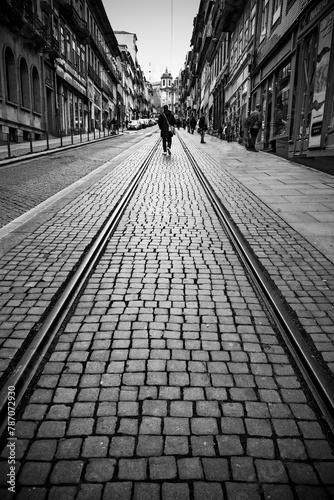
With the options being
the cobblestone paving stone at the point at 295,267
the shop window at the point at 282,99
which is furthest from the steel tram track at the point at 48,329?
the shop window at the point at 282,99

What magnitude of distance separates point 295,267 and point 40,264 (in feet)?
9.02

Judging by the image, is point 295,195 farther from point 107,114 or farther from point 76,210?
point 107,114

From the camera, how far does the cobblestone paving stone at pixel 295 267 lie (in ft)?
10.3

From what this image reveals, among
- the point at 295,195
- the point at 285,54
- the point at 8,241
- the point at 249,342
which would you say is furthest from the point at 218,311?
the point at 285,54

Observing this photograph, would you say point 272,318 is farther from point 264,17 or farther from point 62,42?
point 62,42

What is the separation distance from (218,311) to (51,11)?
31446 millimetres

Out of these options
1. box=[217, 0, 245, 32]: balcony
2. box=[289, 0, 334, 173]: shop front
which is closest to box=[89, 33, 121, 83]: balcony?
box=[217, 0, 245, 32]: balcony

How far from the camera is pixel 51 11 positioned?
28.2 meters

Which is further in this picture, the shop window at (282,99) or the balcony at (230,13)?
the balcony at (230,13)

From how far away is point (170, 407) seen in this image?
2.29m

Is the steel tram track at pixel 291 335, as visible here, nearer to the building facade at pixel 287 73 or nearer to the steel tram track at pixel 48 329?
the steel tram track at pixel 48 329

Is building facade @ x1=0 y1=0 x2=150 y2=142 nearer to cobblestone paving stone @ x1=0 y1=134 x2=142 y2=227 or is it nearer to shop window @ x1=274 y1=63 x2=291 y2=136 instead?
cobblestone paving stone @ x1=0 y1=134 x2=142 y2=227

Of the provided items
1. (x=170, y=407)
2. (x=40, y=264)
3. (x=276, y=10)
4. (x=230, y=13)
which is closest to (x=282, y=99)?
(x=276, y=10)

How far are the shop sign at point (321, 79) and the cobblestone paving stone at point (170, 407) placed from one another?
9259 millimetres
